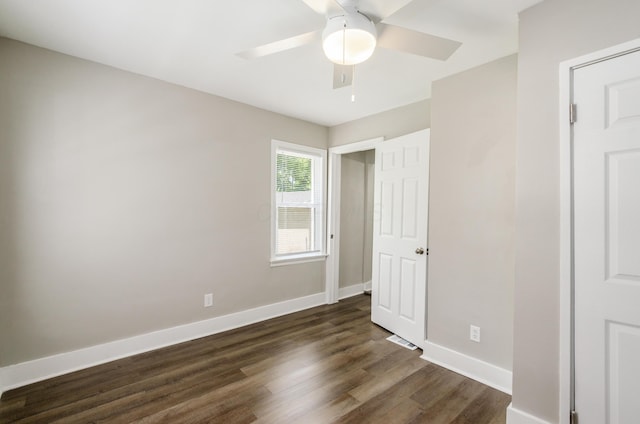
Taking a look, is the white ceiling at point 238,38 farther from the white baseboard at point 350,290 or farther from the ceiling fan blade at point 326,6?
the white baseboard at point 350,290

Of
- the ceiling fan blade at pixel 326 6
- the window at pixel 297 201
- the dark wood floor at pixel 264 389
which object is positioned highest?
the ceiling fan blade at pixel 326 6

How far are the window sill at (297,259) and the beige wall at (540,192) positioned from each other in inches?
100

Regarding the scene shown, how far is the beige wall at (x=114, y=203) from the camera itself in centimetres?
212

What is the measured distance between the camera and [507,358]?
217cm

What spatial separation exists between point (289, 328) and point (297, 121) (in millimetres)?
2580

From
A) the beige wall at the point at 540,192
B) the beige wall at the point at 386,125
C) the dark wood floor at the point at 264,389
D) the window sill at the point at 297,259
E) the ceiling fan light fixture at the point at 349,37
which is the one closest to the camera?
the ceiling fan light fixture at the point at 349,37

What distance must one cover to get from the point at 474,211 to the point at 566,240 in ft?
2.70

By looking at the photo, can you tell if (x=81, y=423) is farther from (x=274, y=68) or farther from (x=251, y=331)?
(x=274, y=68)

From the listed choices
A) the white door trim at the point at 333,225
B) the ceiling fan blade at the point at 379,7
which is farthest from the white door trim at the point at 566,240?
the white door trim at the point at 333,225

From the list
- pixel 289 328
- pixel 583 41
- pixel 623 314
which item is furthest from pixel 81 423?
pixel 583 41

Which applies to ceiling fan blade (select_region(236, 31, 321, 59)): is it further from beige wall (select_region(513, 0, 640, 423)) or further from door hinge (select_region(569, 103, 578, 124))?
door hinge (select_region(569, 103, 578, 124))

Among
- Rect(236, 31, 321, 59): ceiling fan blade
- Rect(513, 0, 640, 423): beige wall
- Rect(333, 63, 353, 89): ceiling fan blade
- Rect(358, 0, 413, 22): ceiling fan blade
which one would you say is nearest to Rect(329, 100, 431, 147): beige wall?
Rect(513, 0, 640, 423): beige wall

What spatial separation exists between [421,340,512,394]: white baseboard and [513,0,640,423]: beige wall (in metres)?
0.49

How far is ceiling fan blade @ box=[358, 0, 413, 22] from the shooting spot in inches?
53.2
